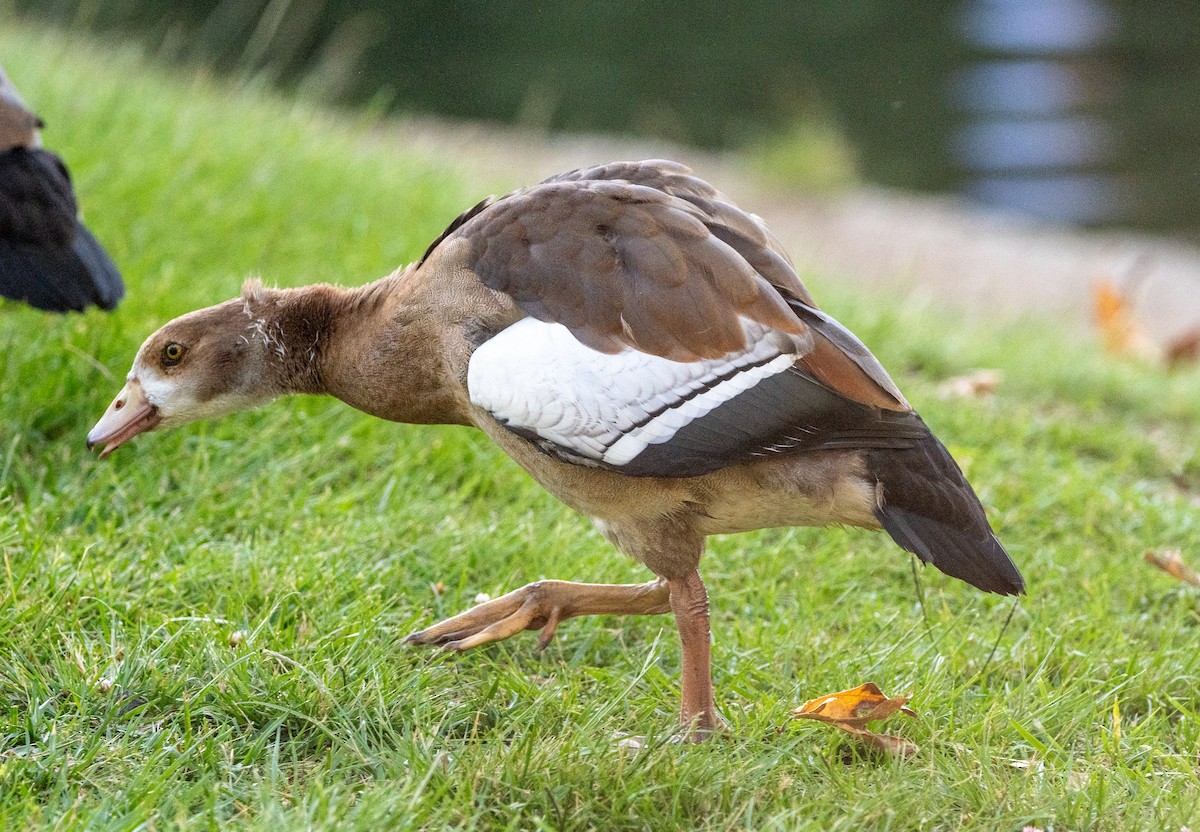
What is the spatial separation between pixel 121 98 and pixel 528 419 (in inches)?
186

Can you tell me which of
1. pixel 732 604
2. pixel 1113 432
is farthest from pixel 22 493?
pixel 1113 432

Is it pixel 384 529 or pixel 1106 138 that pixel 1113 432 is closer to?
pixel 384 529

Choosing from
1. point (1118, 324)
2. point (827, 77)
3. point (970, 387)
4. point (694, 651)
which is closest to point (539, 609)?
point (694, 651)

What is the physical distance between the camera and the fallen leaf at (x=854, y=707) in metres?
3.04

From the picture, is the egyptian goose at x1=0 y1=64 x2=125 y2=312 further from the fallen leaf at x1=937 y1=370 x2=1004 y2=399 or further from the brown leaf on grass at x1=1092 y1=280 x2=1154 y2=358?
the brown leaf on grass at x1=1092 y1=280 x2=1154 y2=358

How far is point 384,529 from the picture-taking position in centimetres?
385

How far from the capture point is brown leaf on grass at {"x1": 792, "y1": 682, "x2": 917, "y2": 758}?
3.04m

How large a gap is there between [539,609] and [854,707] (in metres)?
0.83

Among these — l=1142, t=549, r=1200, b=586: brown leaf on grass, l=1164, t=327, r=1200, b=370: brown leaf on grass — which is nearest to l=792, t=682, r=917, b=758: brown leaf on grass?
l=1142, t=549, r=1200, b=586: brown leaf on grass

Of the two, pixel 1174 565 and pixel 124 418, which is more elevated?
pixel 1174 565

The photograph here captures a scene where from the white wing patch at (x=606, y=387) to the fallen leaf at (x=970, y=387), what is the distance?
2.79 meters

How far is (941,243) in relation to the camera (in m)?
11.8

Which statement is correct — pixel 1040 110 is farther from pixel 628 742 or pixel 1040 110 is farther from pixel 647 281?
pixel 628 742

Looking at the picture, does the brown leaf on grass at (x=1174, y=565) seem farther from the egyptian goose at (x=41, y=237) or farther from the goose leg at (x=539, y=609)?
the egyptian goose at (x=41, y=237)
